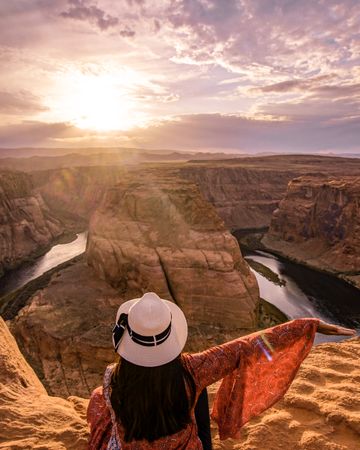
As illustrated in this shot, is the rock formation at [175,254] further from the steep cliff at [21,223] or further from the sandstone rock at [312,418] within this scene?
the steep cliff at [21,223]

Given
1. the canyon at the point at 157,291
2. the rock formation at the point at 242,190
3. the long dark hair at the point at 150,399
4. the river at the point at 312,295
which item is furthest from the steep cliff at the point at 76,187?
the long dark hair at the point at 150,399

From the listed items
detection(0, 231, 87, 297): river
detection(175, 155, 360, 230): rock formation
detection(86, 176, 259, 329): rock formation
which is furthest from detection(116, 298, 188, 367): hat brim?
detection(175, 155, 360, 230): rock formation

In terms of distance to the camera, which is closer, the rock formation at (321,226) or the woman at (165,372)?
the woman at (165,372)

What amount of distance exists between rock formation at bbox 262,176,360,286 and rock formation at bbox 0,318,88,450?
45926 millimetres

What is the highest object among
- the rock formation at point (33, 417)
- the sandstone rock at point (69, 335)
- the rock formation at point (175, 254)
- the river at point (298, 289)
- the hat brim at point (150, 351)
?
the hat brim at point (150, 351)

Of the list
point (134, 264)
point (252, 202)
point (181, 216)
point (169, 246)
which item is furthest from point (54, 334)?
point (252, 202)

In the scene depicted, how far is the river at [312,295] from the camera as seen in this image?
33719 mm

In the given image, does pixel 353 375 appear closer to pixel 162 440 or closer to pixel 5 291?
pixel 162 440

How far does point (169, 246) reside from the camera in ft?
89.9

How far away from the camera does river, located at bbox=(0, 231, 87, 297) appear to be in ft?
137

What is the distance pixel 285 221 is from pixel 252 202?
68.7ft

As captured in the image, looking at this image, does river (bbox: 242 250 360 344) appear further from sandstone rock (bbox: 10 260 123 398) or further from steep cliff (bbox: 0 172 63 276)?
steep cliff (bbox: 0 172 63 276)

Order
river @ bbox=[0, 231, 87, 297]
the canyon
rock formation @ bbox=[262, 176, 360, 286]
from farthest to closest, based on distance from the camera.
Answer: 1. rock formation @ bbox=[262, 176, 360, 286]
2. river @ bbox=[0, 231, 87, 297]
3. the canyon

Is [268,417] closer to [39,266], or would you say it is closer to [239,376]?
[239,376]
